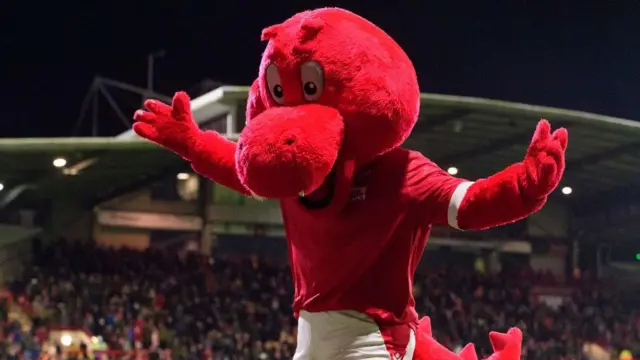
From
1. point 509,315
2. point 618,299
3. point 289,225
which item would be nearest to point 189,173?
point 509,315

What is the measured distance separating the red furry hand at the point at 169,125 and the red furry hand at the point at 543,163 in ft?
1.50

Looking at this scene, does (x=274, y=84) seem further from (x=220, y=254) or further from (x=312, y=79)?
(x=220, y=254)

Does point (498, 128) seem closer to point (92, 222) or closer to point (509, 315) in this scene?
point (509, 315)

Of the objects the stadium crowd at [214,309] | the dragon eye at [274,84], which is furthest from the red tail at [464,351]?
the stadium crowd at [214,309]

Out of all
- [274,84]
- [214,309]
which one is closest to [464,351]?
[274,84]

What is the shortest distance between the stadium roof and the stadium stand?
2cm

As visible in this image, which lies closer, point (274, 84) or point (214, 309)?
point (274, 84)

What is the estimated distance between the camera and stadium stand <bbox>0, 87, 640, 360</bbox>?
5.40 metres

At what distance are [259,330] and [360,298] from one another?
501 centimetres

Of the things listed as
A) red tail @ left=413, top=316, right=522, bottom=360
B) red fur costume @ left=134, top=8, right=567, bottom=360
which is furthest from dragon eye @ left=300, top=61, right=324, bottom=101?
red tail @ left=413, top=316, right=522, bottom=360

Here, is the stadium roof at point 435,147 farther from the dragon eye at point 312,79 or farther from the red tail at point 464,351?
the dragon eye at point 312,79

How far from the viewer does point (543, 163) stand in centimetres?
87

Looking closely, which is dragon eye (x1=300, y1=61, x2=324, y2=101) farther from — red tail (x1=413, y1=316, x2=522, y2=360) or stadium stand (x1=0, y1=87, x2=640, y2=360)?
stadium stand (x1=0, y1=87, x2=640, y2=360)

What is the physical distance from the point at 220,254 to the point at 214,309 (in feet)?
2.86
